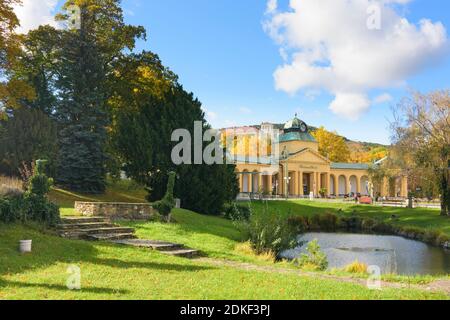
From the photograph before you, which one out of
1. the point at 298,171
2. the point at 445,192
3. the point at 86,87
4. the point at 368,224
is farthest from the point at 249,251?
the point at 298,171

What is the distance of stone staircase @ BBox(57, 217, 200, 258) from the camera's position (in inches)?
492

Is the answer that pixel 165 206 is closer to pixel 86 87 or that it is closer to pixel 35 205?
pixel 35 205

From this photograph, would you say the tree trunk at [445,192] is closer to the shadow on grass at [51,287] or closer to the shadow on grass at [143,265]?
the shadow on grass at [143,265]

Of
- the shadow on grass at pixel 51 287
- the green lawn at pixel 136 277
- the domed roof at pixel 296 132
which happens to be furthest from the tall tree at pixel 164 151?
the domed roof at pixel 296 132

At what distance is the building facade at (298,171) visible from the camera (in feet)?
192

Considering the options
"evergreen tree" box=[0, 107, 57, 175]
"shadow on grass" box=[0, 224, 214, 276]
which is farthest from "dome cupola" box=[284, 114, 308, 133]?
"shadow on grass" box=[0, 224, 214, 276]

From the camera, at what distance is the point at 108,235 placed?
526 inches

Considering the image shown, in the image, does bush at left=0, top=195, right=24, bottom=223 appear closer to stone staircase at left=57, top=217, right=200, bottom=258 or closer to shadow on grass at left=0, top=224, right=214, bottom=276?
shadow on grass at left=0, top=224, right=214, bottom=276

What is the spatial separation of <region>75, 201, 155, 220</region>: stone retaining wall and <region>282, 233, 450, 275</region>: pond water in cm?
626

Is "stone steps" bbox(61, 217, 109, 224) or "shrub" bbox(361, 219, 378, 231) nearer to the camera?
"stone steps" bbox(61, 217, 109, 224)

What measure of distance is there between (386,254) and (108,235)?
1253 cm

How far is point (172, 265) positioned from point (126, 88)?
2158 cm

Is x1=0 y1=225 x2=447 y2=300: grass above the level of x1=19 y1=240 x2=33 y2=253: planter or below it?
below

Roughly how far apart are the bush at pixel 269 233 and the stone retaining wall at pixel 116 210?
4929 mm
